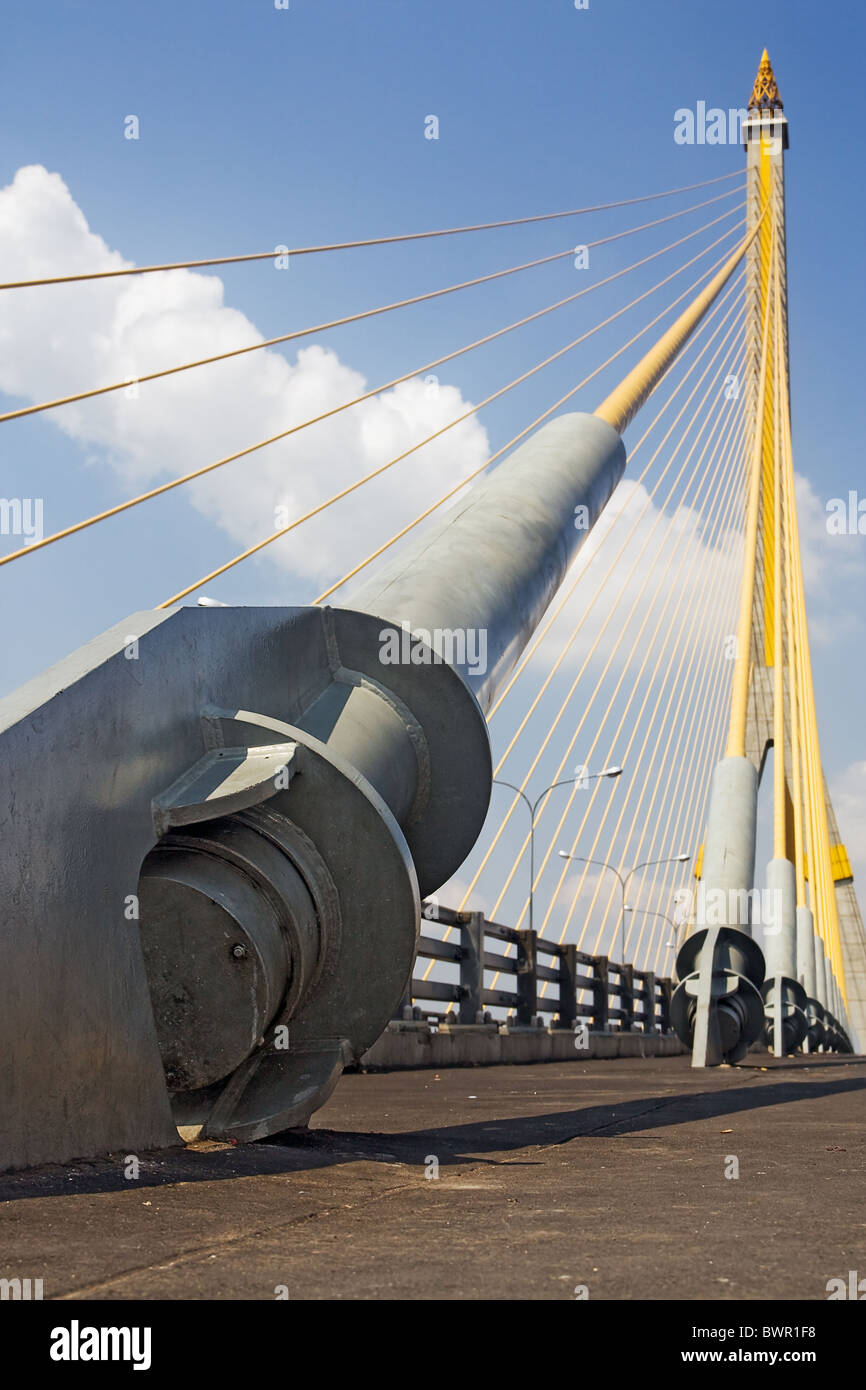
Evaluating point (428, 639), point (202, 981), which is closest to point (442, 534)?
point (428, 639)

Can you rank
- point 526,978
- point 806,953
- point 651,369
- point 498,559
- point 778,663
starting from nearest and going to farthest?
1. point 498,559
2. point 651,369
3. point 526,978
4. point 806,953
5. point 778,663

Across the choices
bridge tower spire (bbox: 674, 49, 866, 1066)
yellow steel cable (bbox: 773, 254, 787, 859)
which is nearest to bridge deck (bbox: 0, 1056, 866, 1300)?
bridge tower spire (bbox: 674, 49, 866, 1066)

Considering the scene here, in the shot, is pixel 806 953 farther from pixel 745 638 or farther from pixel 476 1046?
pixel 476 1046

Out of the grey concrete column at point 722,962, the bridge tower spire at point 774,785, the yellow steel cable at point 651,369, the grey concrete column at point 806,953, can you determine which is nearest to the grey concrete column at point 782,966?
the bridge tower spire at point 774,785

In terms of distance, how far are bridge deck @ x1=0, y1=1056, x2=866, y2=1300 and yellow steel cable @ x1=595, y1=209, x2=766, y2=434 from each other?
4900mm

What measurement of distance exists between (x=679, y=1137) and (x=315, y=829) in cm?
237

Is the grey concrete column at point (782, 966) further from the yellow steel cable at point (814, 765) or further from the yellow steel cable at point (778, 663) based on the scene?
the yellow steel cable at point (814, 765)

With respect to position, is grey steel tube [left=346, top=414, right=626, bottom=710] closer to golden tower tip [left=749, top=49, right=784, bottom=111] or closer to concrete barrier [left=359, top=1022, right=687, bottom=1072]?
→ concrete barrier [left=359, top=1022, right=687, bottom=1072]

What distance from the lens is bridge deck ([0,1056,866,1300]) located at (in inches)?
93.0

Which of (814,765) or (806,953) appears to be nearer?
(806,953)

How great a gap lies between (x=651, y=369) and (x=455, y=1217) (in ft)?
31.4

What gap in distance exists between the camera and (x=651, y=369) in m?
11.8

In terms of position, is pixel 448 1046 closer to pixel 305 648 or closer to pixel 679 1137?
pixel 679 1137

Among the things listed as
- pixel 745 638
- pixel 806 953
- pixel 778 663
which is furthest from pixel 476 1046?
pixel 778 663
